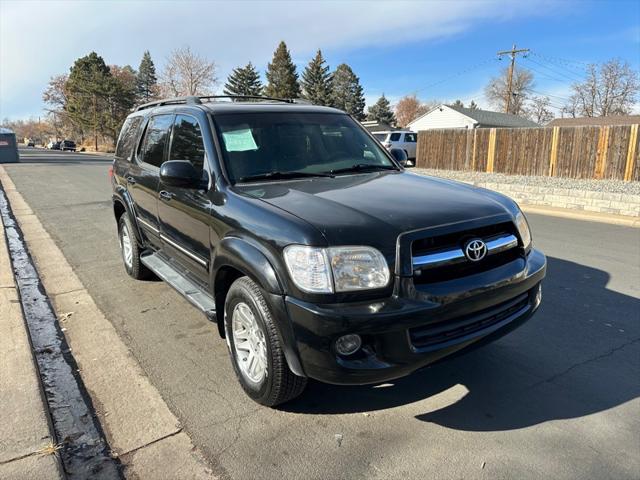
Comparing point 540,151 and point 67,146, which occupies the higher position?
point 540,151

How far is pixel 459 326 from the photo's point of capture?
2781 mm

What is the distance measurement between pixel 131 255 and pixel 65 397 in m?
2.62

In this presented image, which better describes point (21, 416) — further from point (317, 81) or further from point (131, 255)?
point (317, 81)

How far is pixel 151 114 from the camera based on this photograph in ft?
16.8

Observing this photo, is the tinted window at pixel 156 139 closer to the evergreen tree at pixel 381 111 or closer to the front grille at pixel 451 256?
the front grille at pixel 451 256

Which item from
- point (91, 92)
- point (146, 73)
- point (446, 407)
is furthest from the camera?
point (146, 73)

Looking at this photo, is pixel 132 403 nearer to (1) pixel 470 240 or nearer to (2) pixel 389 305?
(2) pixel 389 305

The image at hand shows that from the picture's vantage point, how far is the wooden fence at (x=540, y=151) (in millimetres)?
13969

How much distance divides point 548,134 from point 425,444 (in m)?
15.5

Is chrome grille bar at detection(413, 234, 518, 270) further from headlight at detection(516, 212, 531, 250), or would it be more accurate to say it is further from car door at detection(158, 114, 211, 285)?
car door at detection(158, 114, 211, 285)

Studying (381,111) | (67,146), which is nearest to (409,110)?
(381,111)

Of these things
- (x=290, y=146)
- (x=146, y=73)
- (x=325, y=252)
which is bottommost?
(x=325, y=252)

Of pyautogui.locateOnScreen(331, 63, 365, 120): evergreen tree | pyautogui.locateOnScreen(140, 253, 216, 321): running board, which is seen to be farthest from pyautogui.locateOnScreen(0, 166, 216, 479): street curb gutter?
pyautogui.locateOnScreen(331, 63, 365, 120): evergreen tree

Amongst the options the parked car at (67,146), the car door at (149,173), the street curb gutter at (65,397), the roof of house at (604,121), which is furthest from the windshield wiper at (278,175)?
the parked car at (67,146)
